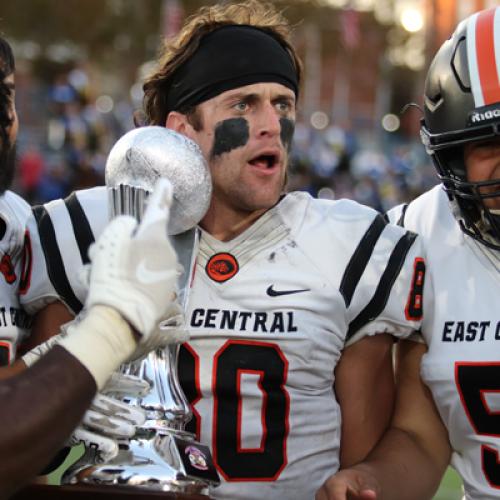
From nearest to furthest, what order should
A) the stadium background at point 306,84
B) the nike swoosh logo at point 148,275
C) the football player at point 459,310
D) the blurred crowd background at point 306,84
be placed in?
the nike swoosh logo at point 148,275
the football player at point 459,310
the stadium background at point 306,84
the blurred crowd background at point 306,84

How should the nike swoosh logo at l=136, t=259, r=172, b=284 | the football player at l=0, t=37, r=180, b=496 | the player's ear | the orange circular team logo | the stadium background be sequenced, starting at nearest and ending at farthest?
the football player at l=0, t=37, r=180, b=496
the nike swoosh logo at l=136, t=259, r=172, b=284
the orange circular team logo
the player's ear
the stadium background

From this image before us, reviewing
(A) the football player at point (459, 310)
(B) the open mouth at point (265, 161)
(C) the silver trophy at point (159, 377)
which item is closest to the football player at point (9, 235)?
(C) the silver trophy at point (159, 377)

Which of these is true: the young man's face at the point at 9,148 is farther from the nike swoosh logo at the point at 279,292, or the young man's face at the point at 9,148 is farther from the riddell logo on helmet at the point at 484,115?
the riddell logo on helmet at the point at 484,115

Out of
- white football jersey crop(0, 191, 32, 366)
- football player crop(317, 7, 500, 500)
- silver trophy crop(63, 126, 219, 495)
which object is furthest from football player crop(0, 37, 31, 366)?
football player crop(317, 7, 500, 500)

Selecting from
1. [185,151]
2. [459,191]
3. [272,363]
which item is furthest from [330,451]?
[185,151]

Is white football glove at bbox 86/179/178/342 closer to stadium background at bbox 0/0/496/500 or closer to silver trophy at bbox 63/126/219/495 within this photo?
silver trophy at bbox 63/126/219/495

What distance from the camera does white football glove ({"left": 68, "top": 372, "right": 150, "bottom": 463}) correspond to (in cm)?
229

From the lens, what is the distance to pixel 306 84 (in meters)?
5.46

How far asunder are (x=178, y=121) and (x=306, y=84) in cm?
232

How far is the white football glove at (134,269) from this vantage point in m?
2.03

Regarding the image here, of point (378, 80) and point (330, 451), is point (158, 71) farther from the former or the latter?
point (378, 80)

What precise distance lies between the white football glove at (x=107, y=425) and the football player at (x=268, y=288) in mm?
650

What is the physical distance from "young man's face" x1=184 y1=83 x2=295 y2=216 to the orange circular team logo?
0.17 m

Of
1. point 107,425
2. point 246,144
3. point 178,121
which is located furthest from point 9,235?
point 107,425
